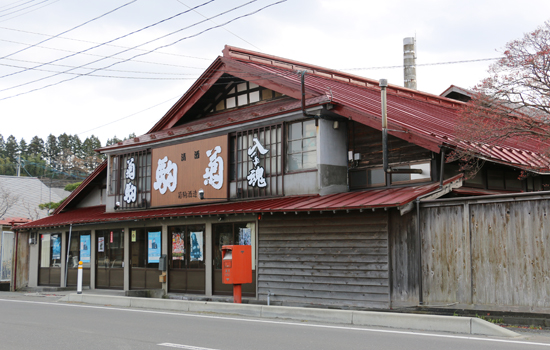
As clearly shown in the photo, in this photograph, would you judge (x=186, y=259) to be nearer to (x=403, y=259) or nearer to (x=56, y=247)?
(x=403, y=259)

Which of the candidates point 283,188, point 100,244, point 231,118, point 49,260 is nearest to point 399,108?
point 283,188

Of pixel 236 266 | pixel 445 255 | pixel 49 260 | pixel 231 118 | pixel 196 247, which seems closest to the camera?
pixel 445 255

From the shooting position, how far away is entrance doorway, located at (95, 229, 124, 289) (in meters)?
22.5

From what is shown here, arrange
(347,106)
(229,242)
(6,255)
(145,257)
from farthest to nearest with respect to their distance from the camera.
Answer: (6,255) < (145,257) < (229,242) < (347,106)

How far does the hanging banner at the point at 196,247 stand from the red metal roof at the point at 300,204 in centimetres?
98

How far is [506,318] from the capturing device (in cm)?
1096

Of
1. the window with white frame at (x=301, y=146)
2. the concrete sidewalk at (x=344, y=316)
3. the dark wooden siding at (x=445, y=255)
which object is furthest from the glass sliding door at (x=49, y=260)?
the dark wooden siding at (x=445, y=255)

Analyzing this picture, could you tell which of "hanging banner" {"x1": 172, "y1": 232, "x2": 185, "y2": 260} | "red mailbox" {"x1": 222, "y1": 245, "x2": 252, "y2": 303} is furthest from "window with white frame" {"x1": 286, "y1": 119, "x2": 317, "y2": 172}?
"hanging banner" {"x1": 172, "y1": 232, "x2": 185, "y2": 260}

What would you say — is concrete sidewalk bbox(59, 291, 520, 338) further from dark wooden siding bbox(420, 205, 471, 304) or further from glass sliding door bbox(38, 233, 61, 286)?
glass sliding door bbox(38, 233, 61, 286)

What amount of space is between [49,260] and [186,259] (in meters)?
9.85

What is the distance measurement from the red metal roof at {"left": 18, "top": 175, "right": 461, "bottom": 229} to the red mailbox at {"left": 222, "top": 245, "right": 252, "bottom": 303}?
50.1 inches

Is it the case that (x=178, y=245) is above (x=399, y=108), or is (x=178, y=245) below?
below

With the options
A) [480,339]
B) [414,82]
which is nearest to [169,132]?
[480,339]

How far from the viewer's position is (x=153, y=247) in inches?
830
